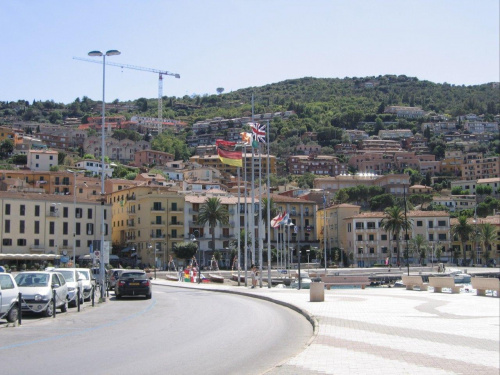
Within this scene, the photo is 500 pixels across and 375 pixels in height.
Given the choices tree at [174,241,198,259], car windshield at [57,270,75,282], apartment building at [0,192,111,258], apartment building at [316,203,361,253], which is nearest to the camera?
car windshield at [57,270,75,282]

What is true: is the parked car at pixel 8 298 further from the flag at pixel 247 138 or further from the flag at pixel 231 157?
the flag at pixel 231 157

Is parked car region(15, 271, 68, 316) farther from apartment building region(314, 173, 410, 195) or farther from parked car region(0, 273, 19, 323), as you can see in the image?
apartment building region(314, 173, 410, 195)

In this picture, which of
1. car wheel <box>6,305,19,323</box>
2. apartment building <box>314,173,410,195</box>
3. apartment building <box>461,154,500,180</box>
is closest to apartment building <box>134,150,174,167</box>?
apartment building <box>314,173,410,195</box>

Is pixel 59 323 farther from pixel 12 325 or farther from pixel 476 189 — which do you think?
pixel 476 189

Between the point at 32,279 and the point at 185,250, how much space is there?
66.7 meters

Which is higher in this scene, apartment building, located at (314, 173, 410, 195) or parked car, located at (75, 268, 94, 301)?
apartment building, located at (314, 173, 410, 195)

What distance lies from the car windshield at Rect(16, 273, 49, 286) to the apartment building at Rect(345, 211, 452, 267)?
84.9 metres

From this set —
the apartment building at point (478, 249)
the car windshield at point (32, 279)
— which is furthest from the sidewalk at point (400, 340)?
the apartment building at point (478, 249)

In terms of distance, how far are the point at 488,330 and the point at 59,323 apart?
1252cm

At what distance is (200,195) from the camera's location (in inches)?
4168

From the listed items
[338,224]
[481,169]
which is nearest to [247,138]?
[338,224]

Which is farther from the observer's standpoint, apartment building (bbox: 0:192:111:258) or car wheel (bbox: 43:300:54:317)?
apartment building (bbox: 0:192:111:258)

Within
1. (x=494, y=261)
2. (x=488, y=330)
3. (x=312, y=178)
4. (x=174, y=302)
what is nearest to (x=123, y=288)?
(x=174, y=302)

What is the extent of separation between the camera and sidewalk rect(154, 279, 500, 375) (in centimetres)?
1106
